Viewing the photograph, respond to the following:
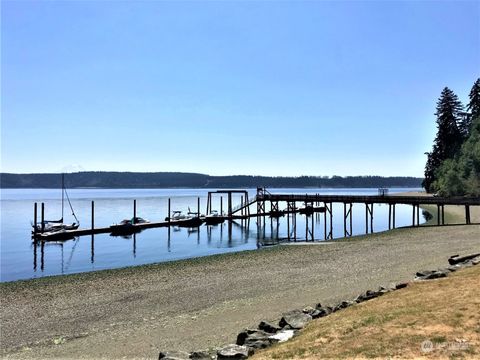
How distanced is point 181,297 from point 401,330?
12531 millimetres

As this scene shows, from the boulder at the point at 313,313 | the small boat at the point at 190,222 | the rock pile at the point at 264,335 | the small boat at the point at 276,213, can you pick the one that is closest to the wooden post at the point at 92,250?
the small boat at the point at 190,222

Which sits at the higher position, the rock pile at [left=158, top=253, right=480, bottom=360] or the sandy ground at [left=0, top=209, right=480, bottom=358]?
the rock pile at [left=158, top=253, right=480, bottom=360]

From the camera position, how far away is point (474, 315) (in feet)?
29.3

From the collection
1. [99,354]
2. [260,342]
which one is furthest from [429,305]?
[99,354]

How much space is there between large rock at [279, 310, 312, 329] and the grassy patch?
37 cm

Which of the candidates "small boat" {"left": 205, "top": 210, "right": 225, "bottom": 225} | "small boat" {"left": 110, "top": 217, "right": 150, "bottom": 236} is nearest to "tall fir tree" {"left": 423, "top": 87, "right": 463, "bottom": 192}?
"small boat" {"left": 205, "top": 210, "right": 225, "bottom": 225}

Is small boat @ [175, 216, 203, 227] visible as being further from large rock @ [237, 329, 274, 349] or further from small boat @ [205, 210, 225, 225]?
large rock @ [237, 329, 274, 349]

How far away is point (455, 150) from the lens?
9538cm

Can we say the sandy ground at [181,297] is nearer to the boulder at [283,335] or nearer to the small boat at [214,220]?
the boulder at [283,335]

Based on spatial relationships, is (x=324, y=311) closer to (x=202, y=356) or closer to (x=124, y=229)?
(x=202, y=356)

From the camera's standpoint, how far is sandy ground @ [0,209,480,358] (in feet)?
44.6

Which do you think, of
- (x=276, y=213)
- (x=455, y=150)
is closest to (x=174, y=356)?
(x=276, y=213)

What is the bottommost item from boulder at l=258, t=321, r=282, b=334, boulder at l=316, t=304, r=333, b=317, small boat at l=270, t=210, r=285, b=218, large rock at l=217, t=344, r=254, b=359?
small boat at l=270, t=210, r=285, b=218

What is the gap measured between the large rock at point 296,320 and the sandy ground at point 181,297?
1955 millimetres
